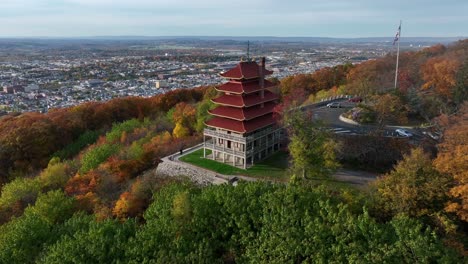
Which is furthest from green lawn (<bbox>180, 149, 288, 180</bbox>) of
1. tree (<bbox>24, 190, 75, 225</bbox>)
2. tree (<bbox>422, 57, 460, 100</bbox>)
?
tree (<bbox>422, 57, 460, 100</bbox>)

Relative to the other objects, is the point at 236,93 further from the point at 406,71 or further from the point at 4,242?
the point at 406,71

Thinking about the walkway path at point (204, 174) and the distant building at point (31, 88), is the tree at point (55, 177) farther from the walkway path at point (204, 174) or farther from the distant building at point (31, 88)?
the distant building at point (31, 88)

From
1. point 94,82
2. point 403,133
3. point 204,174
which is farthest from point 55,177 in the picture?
point 94,82

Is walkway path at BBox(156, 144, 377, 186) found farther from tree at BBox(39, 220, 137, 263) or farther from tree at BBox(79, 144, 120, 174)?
tree at BBox(39, 220, 137, 263)

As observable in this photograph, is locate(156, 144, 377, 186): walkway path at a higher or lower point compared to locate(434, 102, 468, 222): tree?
lower

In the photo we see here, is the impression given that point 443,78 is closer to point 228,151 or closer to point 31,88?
point 228,151

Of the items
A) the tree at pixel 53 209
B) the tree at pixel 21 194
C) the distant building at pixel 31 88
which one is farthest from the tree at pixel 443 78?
the distant building at pixel 31 88

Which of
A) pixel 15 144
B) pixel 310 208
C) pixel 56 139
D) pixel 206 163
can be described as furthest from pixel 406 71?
pixel 15 144
